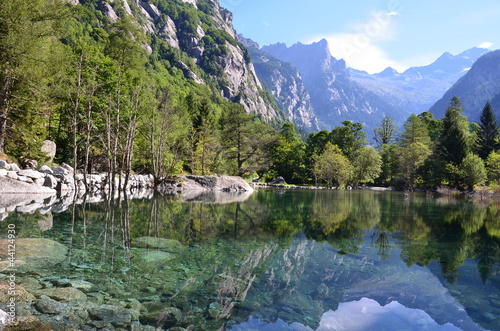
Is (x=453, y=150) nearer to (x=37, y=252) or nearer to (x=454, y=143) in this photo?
(x=454, y=143)

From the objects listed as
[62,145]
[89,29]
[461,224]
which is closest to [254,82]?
[89,29]

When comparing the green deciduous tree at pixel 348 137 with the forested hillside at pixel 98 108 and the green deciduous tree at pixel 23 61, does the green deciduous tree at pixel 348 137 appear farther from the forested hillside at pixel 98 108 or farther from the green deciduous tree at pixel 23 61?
the green deciduous tree at pixel 23 61

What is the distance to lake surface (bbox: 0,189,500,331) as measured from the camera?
3812 mm

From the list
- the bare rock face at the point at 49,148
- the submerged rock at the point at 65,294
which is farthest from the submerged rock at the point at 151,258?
the bare rock face at the point at 49,148

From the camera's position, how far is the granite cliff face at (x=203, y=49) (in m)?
132

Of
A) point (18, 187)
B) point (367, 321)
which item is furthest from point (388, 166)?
point (367, 321)

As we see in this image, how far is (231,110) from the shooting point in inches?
1612

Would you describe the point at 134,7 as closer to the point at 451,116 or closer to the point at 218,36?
the point at 218,36

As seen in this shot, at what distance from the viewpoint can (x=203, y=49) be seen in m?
152

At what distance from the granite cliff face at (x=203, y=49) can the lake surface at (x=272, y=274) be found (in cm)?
12083

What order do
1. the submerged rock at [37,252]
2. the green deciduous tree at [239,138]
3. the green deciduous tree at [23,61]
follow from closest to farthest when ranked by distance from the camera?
the submerged rock at [37,252] < the green deciduous tree at [23,61] < the green deciduous tree at [239,138]

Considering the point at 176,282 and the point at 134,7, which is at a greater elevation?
the point at 134,7

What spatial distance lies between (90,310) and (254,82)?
18590 cm

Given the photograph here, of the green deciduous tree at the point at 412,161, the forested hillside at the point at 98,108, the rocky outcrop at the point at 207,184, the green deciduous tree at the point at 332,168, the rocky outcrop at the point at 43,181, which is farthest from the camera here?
the green deciduous tree at the point at 332,168
